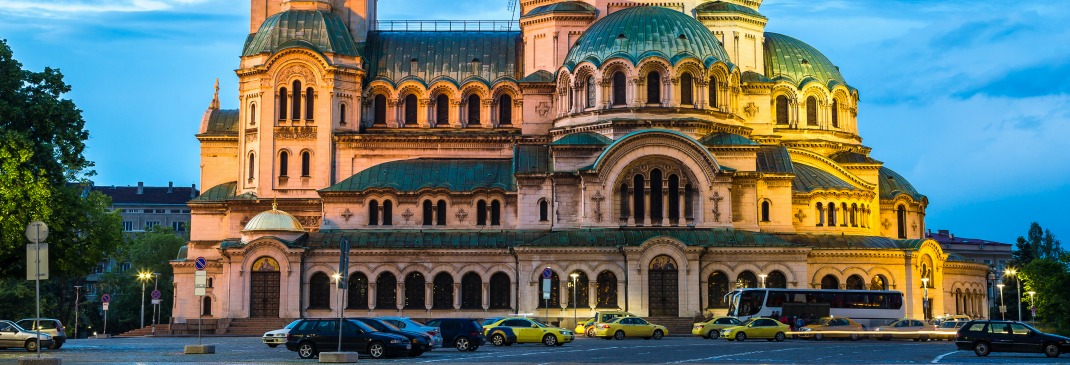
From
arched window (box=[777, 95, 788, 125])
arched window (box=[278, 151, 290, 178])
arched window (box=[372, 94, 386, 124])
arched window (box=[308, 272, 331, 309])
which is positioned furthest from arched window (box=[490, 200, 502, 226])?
arched window (box=[777, 95, 788, 125])

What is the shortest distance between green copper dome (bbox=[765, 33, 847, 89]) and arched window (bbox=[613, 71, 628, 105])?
12872 millimetres

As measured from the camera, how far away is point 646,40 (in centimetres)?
8150

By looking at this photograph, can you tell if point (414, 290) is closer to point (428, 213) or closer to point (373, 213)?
point (428, 213)

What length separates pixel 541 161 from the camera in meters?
82.2

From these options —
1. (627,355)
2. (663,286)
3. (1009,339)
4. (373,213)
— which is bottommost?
(627,355)

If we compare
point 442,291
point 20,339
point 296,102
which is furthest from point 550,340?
point 296,102

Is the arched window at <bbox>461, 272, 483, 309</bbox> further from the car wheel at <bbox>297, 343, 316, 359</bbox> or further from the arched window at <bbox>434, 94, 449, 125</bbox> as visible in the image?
the car wheel at <bbox>297, 343, 316, 359</bbox>

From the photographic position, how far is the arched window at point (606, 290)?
77375 millimetres

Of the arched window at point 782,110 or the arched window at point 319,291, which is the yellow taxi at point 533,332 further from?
the arched window at point 782,110

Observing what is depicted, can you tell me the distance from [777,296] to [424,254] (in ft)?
65.8

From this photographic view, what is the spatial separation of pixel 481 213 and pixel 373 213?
6.20 metres

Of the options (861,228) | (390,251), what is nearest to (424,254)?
(390,251)

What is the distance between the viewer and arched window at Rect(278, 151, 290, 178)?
85.8m

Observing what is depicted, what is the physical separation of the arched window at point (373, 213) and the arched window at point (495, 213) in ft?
21.5
